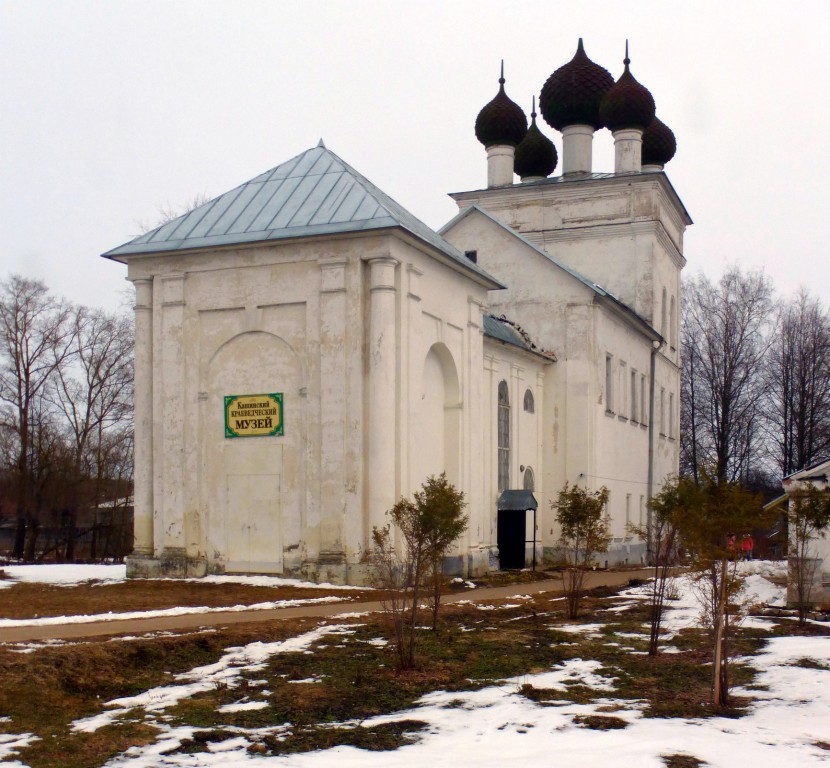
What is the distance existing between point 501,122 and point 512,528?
14463 millimetres

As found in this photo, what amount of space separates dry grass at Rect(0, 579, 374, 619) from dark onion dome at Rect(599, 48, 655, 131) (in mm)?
20248

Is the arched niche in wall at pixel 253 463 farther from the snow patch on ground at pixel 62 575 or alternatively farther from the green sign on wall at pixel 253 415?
the snow patch on ground at pixel 62 575

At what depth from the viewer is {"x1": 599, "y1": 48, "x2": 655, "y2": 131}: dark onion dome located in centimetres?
3350

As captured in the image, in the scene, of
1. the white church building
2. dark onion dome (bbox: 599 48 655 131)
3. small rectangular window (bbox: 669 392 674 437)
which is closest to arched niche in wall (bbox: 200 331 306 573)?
the white church building

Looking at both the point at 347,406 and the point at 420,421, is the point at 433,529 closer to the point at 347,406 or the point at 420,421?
the point at 347,406

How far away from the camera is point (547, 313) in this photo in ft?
96.7

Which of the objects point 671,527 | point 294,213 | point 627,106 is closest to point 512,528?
point 294,213

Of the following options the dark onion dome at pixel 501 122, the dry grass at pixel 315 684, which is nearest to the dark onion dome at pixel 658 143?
the dark onion dome at pixel 501 122

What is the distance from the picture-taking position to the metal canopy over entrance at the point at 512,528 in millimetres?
25547

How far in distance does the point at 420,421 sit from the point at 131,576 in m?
6.18

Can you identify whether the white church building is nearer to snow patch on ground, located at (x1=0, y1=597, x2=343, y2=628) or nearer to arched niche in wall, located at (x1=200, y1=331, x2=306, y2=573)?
arched niche in wall, located at (x1=200, y1=331, x2=306, y2=573)

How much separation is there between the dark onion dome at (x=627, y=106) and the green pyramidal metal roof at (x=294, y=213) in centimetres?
1255

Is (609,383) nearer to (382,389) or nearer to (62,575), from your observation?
(382,389)

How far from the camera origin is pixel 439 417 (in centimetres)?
2267
